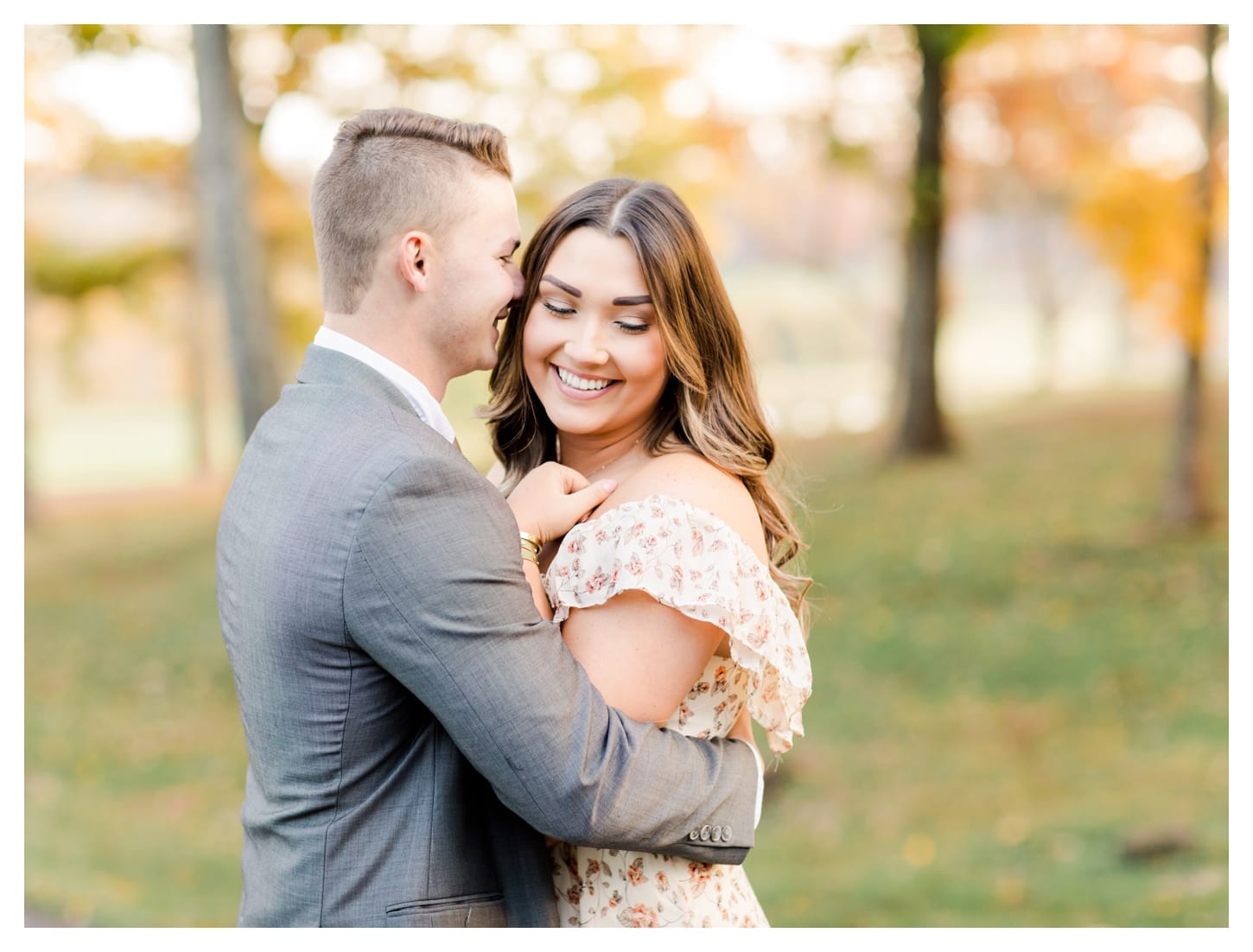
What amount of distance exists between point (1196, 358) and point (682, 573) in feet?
30.5

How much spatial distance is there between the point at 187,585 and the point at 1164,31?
12705 millimetres

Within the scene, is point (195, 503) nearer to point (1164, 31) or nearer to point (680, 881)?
point (1164, 31)

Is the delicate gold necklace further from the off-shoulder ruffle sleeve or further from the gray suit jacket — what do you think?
the gray suit jacket

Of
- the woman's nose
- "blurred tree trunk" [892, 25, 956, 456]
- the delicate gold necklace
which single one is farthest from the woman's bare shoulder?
"blurred tree trunk" [892, 25, 956, 456]

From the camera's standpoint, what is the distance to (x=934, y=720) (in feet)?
27.4

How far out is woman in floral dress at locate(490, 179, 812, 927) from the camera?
7.83ft

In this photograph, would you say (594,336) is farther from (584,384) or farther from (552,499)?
(552,499)

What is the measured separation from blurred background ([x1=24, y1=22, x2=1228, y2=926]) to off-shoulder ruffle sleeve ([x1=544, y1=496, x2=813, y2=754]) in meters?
0.64

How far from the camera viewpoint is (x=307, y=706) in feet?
7.06

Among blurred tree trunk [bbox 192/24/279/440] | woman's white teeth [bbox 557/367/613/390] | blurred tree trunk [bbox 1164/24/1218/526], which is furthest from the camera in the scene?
blurred tree trunk [bbox 1164/24/1218/526]

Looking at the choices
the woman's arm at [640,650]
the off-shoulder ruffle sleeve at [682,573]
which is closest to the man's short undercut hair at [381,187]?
the off-shoulder ruffle sleeve at [682,573]

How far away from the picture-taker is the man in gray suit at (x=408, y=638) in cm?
205

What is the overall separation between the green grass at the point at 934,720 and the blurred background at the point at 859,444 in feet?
0.11

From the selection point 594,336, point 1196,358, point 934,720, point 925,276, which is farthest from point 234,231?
point 1196,358
